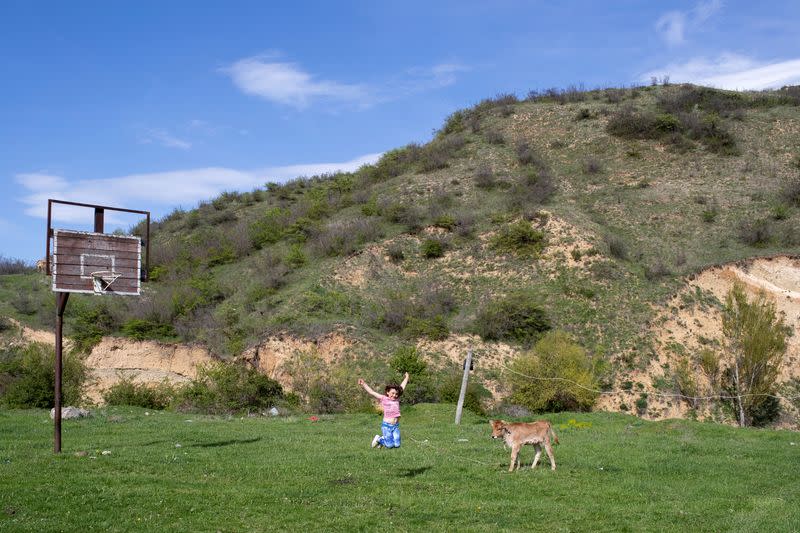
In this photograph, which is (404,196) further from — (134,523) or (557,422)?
(134,523)

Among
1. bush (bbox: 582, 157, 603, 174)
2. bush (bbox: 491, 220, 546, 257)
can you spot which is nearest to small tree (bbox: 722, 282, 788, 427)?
bush (bbox: 491, 220, 546, 257)

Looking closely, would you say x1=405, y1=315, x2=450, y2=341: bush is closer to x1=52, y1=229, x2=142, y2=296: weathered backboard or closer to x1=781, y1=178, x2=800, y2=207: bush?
x1=52, y1=229, x2=142, y2=296: weathered backboard

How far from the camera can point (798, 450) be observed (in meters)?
19.9

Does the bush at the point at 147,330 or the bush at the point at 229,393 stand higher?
the bush at the point at 147,330

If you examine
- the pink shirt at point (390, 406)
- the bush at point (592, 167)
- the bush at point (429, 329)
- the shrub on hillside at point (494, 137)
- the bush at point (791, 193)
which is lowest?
the pink shirt at point (390, 406)

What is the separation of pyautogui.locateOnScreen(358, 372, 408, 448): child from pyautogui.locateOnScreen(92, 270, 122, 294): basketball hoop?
6.49m

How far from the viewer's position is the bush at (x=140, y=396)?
119ft

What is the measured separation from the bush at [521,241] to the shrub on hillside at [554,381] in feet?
47.2

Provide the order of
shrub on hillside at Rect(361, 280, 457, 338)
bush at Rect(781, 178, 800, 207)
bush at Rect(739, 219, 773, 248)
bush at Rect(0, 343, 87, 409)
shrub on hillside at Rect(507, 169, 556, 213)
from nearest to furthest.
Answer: bush at Rect(0, 343, 87, 409), shrub on hillside at Rect(361, 280, 457, 338), bush at Rect(739, 219, 773, 248), bush at Rect(781, 178, 800, 207), shrub on hillside at Rect(507, 169, 556, 213)

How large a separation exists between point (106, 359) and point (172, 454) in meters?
34.6

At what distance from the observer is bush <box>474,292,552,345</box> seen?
44094 mm

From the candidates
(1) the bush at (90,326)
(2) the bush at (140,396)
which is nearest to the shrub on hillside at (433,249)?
(1) the bush at (90,326)

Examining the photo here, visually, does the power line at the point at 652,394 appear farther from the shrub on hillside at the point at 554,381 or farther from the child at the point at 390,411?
the child at the point at 390,411

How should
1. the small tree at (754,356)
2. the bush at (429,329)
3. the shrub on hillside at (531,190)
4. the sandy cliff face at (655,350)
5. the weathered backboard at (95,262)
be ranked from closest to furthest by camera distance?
the weathered backboard at (95,262)
the small tree at (754,356)
the sandy cliff face at (655,350)
the bush at (429,329)
the shrub on hillside at (531,190)
